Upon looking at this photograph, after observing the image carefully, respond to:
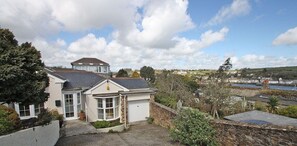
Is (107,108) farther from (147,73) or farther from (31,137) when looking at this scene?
(147,73)

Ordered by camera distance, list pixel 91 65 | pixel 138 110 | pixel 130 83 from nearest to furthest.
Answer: pixel 138 110
pixel 130 83
pixel 91 65

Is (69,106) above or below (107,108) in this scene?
above

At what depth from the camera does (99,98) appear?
15.7 metres

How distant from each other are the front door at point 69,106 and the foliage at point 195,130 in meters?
10.4

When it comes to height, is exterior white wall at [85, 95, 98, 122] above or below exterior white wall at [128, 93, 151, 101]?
below

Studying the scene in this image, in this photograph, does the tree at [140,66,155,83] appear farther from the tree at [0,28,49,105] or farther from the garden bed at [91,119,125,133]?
the tree at [0,28,49,105]

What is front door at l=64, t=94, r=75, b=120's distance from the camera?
16.0 metres

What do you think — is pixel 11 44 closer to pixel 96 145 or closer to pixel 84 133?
pixel 96 145

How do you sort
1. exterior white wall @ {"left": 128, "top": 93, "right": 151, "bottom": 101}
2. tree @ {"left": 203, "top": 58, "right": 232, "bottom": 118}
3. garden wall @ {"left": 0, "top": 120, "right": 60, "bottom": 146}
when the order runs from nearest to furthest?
1. garden wall @ {"left": 0, "top": 120, "right": 60, "bottom": 146}
2. exterior white wall @ {"left": 128, "top": 93, "right": 151, "bottom": 101}
3. tree @ {"left": 203, "top": 58, "right": 232, "bottom": 118}

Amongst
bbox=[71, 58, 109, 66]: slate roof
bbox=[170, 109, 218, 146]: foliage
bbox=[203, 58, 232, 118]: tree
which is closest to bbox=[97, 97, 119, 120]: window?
bbox=[170, 109, 218, 146]: foliage

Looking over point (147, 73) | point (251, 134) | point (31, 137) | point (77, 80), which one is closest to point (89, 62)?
point (147, 73)

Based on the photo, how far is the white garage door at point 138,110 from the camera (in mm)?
17264

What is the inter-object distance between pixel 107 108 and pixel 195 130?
8.89 metres

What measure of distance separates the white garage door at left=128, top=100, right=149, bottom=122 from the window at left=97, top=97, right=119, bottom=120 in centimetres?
146
